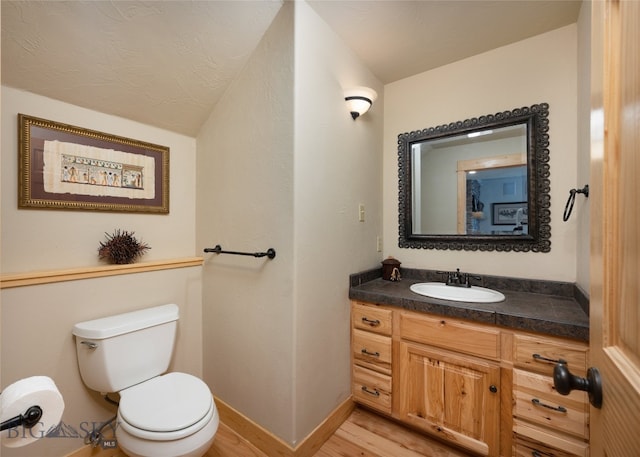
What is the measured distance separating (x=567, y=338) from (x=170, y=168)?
229 cm

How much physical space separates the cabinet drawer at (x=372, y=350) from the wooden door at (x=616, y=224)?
106 cm

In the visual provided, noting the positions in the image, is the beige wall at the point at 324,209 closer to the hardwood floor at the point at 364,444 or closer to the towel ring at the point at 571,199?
the hardwood floor at the point at 364,444

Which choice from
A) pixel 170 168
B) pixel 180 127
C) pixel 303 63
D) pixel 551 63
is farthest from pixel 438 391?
pixel 180 127

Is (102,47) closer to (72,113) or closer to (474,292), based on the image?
(72,113)

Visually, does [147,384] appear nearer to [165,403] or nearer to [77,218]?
[165,403]

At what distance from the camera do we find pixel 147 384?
1.35 m

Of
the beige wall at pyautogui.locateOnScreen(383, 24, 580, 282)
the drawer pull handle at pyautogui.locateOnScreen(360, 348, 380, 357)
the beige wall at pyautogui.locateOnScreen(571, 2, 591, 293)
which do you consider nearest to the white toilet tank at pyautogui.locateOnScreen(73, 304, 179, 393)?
the drawer pull handle at pyautogui.locateOnScreen(360, 348, 380, 357)

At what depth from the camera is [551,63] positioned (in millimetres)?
1575

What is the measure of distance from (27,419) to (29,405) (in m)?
0.02

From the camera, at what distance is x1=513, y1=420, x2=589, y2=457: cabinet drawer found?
113cm

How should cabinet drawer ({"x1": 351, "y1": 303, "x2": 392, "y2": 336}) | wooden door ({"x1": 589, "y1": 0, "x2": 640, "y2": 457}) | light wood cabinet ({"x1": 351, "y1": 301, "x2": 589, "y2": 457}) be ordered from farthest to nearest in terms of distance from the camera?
cabinet drawer ({"x1": 351, "y1": 303, "x2": 392, "y2": 336}) → light wood cabinet ({"x1": 351, "y1": 301, "x2": 589, "y2": 457}) → wooden door ({"x1": 589, "y1": 0, "x2": 640, "y2": 457})

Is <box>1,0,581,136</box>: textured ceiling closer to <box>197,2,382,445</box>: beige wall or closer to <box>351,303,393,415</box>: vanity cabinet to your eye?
<box>197,2,382,445</box>: beige wall

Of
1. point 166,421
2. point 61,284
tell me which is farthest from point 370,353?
point 61,284

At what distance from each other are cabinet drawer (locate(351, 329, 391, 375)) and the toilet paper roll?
1.43m
